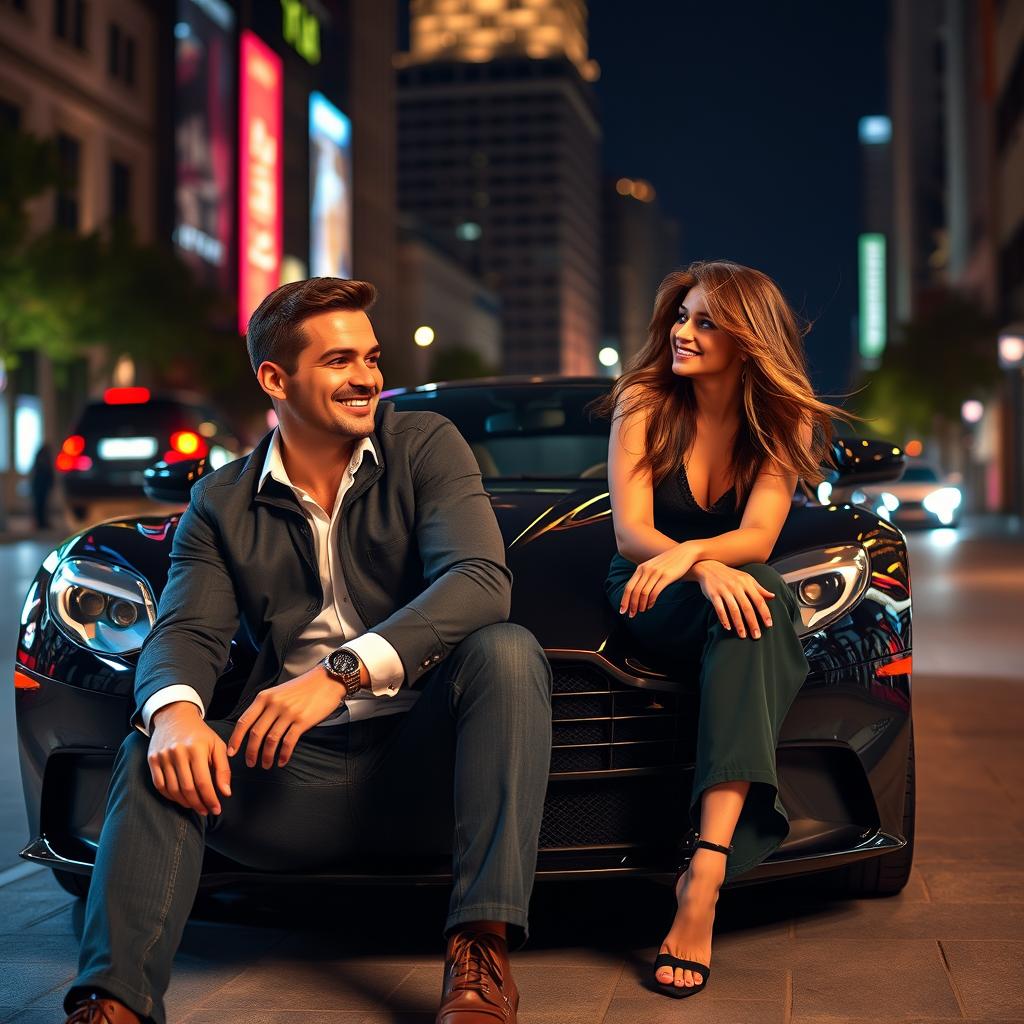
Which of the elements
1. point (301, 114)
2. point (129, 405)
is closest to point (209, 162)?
point (301, 114)

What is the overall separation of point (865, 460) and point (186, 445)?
1706cm

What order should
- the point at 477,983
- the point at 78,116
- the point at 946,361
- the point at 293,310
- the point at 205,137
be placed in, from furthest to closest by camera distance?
1. the point at 205,137
2. the point at 946,361
3. the point at 78,116
4. the point at 293,310
5. the point at 477,983

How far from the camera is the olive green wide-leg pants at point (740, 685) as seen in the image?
3291mm

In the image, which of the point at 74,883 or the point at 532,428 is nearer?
the point at 74,883

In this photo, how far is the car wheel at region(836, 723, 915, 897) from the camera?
4.00 m

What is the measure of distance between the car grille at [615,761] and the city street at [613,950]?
1.01 feet

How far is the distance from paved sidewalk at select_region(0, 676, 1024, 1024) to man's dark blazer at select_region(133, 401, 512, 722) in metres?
0.62

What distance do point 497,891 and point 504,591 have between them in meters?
0.63

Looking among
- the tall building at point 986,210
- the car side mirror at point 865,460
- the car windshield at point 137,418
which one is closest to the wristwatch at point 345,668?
→ the car side mirror at point 865,460

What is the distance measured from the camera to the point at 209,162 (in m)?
55.9

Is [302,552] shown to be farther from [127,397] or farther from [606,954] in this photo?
[127,397]

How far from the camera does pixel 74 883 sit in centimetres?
409

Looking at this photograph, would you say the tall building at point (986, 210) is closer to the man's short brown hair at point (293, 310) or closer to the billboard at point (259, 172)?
the billboard at point (259, 172)

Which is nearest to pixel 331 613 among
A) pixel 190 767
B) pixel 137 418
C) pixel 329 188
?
pixel 190 767
